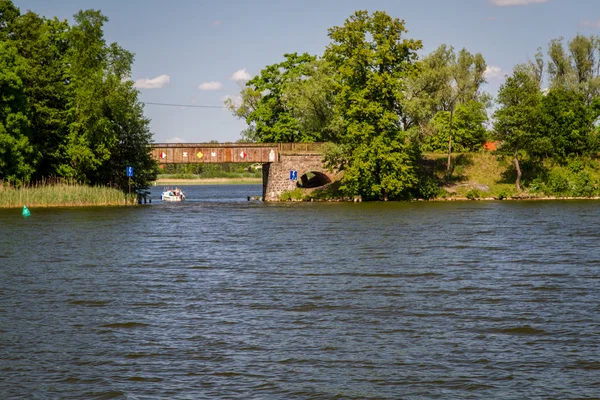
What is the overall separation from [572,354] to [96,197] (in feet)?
187

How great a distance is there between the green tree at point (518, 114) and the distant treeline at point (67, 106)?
33.4 metres

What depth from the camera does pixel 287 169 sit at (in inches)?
3233

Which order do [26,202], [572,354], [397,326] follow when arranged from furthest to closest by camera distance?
[26,202], [397,326], [572,354]

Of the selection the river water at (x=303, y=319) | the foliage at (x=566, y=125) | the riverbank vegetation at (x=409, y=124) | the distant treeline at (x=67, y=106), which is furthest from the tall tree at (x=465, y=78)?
the river water at (x=303, y=319)

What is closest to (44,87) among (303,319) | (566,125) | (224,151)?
(224,151)

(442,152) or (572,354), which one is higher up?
(442,152)

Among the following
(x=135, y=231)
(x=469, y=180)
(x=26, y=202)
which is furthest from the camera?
(x=469, y=180)

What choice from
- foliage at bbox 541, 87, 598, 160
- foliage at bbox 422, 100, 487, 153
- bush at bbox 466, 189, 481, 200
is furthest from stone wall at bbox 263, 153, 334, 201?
foliage at bbox 541, 87, 598, 160

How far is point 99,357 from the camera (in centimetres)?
1411

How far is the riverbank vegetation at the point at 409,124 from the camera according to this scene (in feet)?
238

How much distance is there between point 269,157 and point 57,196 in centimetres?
2603

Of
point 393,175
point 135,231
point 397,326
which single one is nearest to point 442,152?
point 393,175

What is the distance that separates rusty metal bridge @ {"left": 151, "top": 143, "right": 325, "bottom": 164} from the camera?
3300 inches

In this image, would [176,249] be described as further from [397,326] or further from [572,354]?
[572,354]
